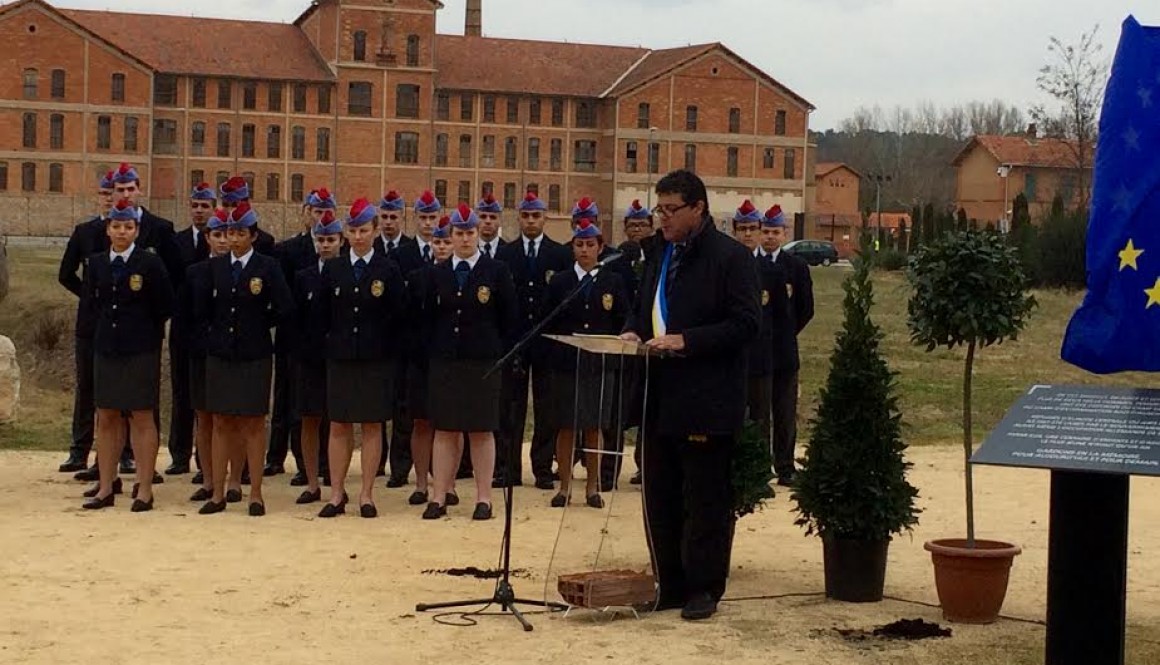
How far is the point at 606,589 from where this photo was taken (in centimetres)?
877

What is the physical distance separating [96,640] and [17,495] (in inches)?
202

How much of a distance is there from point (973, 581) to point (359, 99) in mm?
78313

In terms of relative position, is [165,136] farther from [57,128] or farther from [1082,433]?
[1082,433]

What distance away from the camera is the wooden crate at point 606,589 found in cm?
873

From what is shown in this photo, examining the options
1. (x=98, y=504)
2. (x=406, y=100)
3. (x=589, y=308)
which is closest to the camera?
(x=98, y=504)

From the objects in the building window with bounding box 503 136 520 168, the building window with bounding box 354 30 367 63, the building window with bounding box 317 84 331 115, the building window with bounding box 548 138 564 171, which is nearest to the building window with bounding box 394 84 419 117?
the building window with bounding box 354 30 367 63

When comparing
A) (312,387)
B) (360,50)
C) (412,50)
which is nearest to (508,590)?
(312,387)

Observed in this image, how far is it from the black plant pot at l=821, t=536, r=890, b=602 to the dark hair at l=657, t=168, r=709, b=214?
1.93m

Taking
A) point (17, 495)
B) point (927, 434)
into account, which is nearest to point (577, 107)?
point (927, 434)

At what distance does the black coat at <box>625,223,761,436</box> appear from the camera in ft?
28.7

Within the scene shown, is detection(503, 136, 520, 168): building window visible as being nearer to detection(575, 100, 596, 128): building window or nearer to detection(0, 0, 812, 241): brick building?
detection(0, 0, 812, 241): brick building

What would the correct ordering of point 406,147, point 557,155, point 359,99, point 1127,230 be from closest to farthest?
point 1127,230
point 359,99
point 406,147
point 557,155

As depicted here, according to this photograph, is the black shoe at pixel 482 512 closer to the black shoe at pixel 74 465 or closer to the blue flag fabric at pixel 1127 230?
the black shoe at pixel 74 465

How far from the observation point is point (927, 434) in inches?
754
